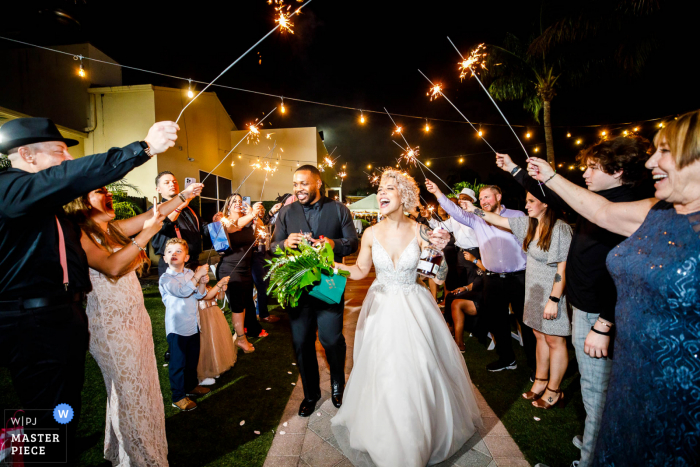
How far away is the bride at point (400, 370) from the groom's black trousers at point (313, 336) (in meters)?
0.51

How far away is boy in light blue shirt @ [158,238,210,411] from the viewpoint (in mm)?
3357

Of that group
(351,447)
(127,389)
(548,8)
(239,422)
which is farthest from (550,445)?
(548,8)

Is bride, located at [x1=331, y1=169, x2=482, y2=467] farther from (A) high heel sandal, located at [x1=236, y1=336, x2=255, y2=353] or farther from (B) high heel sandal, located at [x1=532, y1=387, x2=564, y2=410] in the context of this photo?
(A) high heel sandal, located at [x1=236, y1=336, x2=255, y2=353]

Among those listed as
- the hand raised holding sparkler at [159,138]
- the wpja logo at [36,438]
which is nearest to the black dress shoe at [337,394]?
the wpja logo at [36,438]

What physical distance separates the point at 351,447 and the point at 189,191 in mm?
2729

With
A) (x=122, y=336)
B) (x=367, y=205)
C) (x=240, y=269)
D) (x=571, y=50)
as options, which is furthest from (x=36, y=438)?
(x=367, y=205)

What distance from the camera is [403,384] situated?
8.09 feet

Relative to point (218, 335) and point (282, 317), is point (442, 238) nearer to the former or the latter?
point (218, 335)

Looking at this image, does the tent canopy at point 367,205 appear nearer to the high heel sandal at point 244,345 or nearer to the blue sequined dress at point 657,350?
the high heel sandal at point 244,345

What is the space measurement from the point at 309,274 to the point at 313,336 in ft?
3.58

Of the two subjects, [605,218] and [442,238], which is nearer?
[605,218]

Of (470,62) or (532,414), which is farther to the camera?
(470,62)

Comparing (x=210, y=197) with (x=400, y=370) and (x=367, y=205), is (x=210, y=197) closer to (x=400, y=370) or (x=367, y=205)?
(x=367, y=205)

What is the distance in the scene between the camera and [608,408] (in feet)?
5.41
